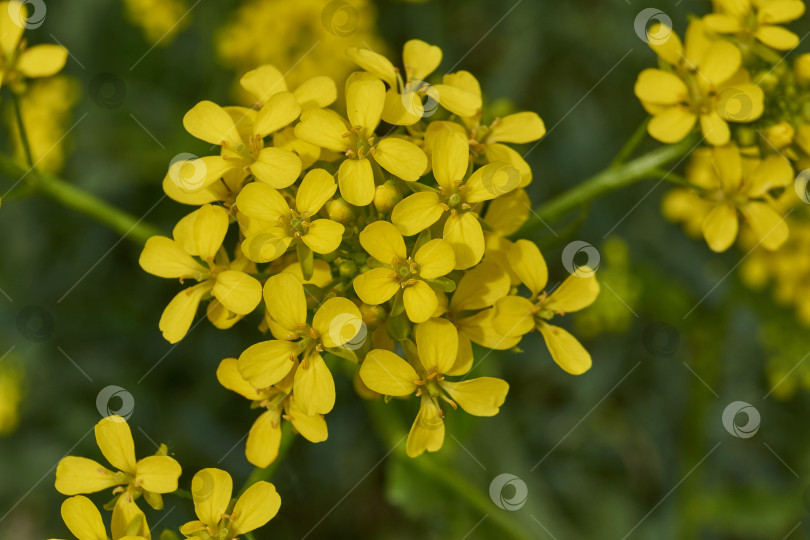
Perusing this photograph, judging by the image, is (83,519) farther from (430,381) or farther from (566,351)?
(566,351)

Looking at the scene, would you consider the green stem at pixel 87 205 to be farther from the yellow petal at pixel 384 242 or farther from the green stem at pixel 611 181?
the green stem at pixel 611 181

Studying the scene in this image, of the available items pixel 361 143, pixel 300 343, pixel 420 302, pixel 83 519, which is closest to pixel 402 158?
pixel 361 143

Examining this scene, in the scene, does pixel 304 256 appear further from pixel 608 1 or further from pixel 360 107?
pixel 608 1

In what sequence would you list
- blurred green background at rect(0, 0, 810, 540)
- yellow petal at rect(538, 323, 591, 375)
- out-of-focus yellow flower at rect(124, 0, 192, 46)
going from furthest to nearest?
out-of-focus yellow flower at rect(124, 0, 192, 46)
blurred green background at rect(0, 0, 810, 540)
yellow petal at rect(538, 323, 591, 375)

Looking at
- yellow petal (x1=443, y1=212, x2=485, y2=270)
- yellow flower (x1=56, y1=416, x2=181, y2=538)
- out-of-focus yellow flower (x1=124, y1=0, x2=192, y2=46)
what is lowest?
yellow flower (x1=56, y1=416, x2=181, y2=538)

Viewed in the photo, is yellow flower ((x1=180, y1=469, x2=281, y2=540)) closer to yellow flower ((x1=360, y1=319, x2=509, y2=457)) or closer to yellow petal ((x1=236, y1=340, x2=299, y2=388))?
yellow petal ((x1=236, y1=340, x2=299, y2=388))

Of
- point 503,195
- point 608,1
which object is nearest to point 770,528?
point 503,195

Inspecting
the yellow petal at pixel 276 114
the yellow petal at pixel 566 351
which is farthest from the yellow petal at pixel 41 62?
the yellow petal at pixel 566 351

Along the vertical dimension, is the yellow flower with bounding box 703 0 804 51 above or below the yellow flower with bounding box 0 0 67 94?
above

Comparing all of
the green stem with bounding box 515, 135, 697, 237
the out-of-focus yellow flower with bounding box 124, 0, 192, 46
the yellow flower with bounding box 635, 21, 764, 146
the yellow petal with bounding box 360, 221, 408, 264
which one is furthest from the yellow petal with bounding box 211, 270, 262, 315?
the out-of-focus yellow flower with bounding box 124, 0, 192, 46
